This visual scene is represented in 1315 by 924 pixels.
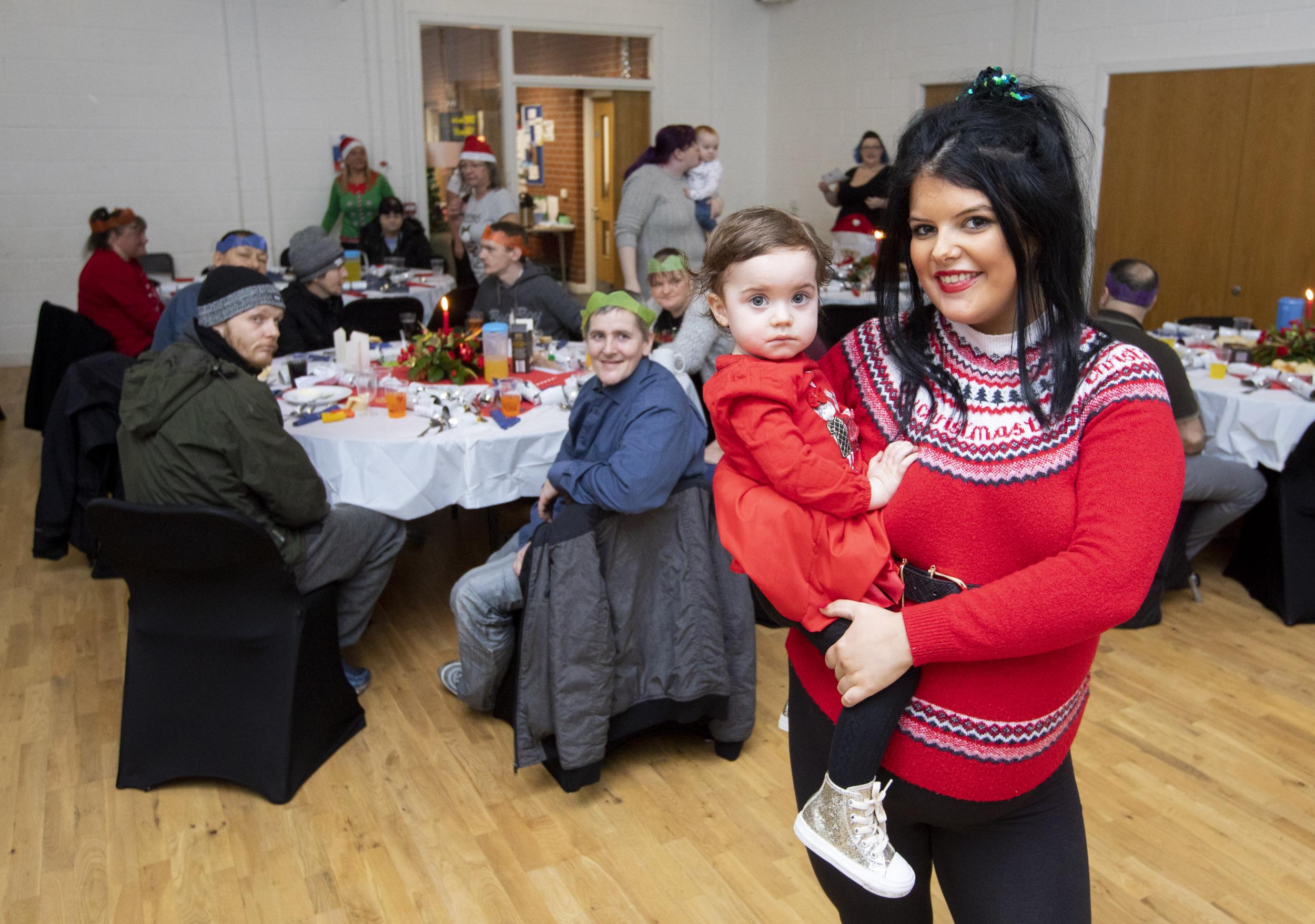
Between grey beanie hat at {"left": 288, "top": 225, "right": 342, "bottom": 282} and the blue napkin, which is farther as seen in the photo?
grey beanie hat at {"left": 288, "top": 225, "right": 342, "bottom": 282}

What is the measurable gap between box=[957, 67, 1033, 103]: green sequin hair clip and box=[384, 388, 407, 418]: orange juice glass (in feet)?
8.80

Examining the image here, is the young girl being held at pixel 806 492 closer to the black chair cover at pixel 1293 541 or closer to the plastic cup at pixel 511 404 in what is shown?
the plastic cup at pixel 511 404

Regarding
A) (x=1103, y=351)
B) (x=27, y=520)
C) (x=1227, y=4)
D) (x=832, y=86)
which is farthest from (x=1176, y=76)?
(x=27, y=520)

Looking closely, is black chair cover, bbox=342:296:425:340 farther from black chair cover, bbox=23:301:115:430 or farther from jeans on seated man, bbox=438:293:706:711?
jeans on seated man, bbox=438:293:706:711

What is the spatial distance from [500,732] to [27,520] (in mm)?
3152

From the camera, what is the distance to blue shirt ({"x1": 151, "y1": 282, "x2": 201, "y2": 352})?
437cm

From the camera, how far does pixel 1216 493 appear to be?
12.8 feet

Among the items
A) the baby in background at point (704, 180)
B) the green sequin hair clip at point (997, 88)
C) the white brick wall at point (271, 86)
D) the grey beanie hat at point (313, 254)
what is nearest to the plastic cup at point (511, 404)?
the grey beanie hat at point (313, 254)

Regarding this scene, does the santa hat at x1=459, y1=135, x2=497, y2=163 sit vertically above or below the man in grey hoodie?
above

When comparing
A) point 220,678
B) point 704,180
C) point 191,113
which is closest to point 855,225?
point 704,180

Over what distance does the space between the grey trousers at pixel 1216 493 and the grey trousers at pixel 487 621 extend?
2529 mm

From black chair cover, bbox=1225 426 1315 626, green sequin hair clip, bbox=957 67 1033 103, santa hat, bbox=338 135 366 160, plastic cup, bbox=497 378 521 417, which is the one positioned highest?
santa hat, bbox=338 135 366 160

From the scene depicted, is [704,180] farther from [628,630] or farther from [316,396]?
[628,630]

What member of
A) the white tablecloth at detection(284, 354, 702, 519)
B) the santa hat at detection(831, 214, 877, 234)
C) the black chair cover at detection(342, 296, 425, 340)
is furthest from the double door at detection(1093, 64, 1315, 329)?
the white tablecloth at detection(284, 354, 702, 519)
